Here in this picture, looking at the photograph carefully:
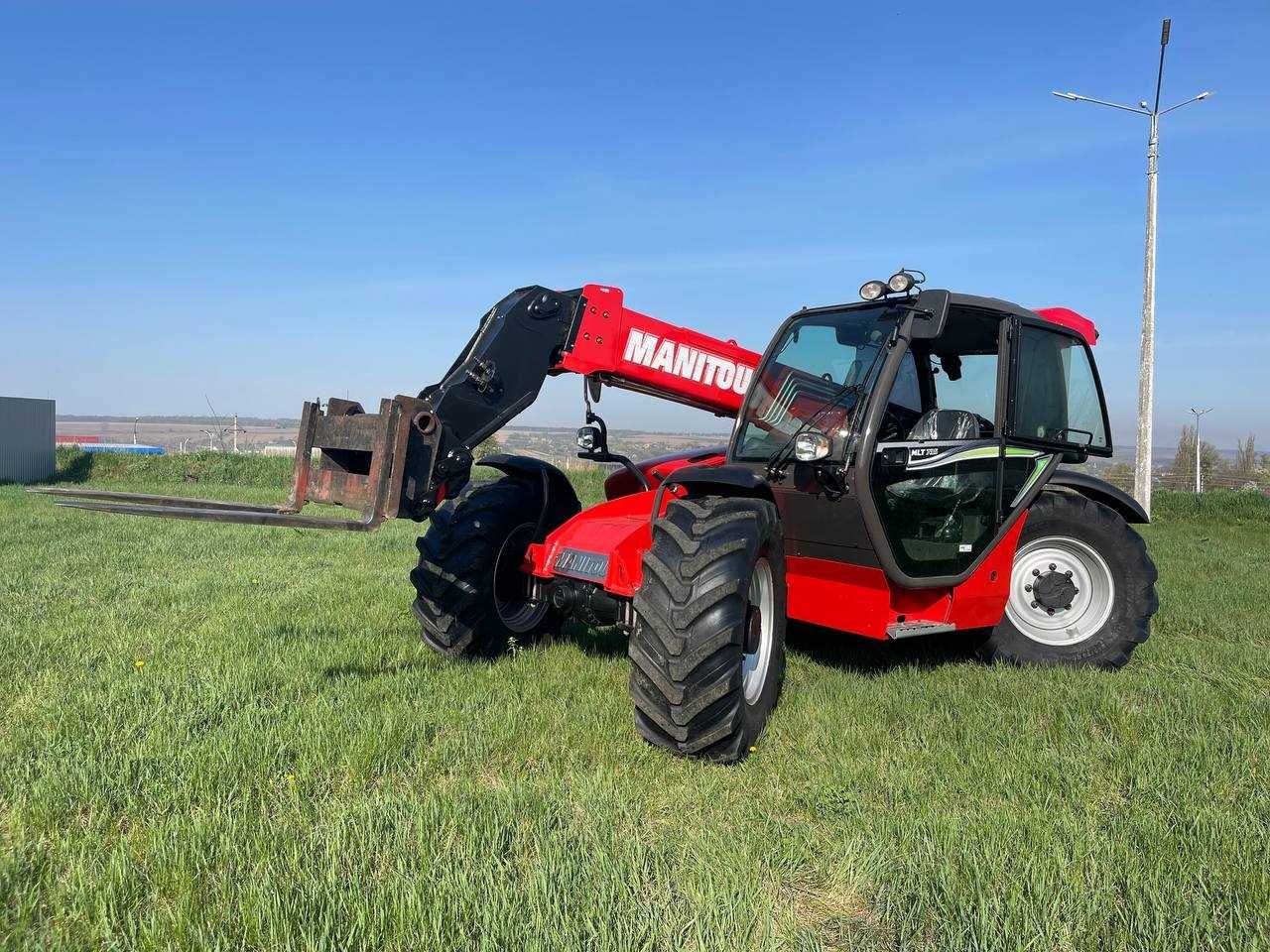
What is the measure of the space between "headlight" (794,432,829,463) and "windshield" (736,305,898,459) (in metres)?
0.25

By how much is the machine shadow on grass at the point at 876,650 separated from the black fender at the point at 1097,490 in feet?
3.91

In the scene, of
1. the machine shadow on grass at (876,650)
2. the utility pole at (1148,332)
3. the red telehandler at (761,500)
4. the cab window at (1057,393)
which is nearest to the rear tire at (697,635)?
the red telehandler at (761,500)

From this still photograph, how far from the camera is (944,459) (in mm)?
5184

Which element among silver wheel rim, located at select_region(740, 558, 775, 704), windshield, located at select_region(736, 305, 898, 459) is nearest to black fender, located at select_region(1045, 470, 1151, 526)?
windshield, located at select_region(736, 305, 898, 459)

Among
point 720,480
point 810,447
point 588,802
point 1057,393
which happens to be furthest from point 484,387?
point 1057,393

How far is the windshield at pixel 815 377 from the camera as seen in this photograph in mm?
5230

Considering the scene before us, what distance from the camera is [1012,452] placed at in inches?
219

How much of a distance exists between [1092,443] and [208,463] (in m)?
22.6

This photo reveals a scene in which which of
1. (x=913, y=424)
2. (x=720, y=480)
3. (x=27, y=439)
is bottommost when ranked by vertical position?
(x=27, y=439)

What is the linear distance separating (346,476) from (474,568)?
4.01 feet

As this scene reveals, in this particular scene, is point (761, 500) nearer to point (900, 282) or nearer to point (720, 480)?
point (720, 480)

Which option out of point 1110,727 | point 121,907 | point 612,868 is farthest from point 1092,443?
point 121,907

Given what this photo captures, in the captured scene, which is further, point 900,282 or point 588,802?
point 900,282

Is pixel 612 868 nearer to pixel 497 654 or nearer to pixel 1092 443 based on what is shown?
pixel 497 654
